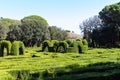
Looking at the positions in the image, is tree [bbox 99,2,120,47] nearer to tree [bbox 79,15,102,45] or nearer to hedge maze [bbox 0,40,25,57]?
tree [bbox 79,15,102,45]

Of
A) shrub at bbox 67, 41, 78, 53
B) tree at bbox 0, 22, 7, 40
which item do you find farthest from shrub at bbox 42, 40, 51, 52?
tree at bbox 0, 22, 7, 40

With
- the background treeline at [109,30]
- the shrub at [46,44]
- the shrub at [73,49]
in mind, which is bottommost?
the shrub at [73,49]

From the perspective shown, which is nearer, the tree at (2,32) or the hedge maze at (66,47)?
the hedge maze at (66,47)

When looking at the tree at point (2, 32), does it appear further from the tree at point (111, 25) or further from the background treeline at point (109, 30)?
the tree at point (111, 25)

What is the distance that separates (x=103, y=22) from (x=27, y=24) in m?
21.6

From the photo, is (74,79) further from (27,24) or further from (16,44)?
(27,24)

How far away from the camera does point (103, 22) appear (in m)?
88.2

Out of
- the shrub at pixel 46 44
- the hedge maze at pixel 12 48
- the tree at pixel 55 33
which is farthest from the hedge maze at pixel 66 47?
the tree at pixel 55 33

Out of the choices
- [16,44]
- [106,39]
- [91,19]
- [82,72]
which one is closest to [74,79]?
[82,72]

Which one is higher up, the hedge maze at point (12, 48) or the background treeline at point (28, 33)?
the background treeline at point (28, 33)

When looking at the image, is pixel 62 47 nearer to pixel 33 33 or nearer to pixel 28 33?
pixel 28 33

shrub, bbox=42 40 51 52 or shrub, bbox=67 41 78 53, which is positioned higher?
shrub, bbox=42 40 51 52

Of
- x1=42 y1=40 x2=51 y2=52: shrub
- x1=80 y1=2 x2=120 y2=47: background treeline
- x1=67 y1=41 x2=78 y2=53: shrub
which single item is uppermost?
x1=80 y1=2 x2=120 y2=47: background treeline

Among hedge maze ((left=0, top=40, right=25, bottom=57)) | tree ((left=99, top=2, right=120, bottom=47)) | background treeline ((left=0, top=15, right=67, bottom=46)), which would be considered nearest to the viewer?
hedge maze ((left=0, top=40, right=25, bottom=57))
